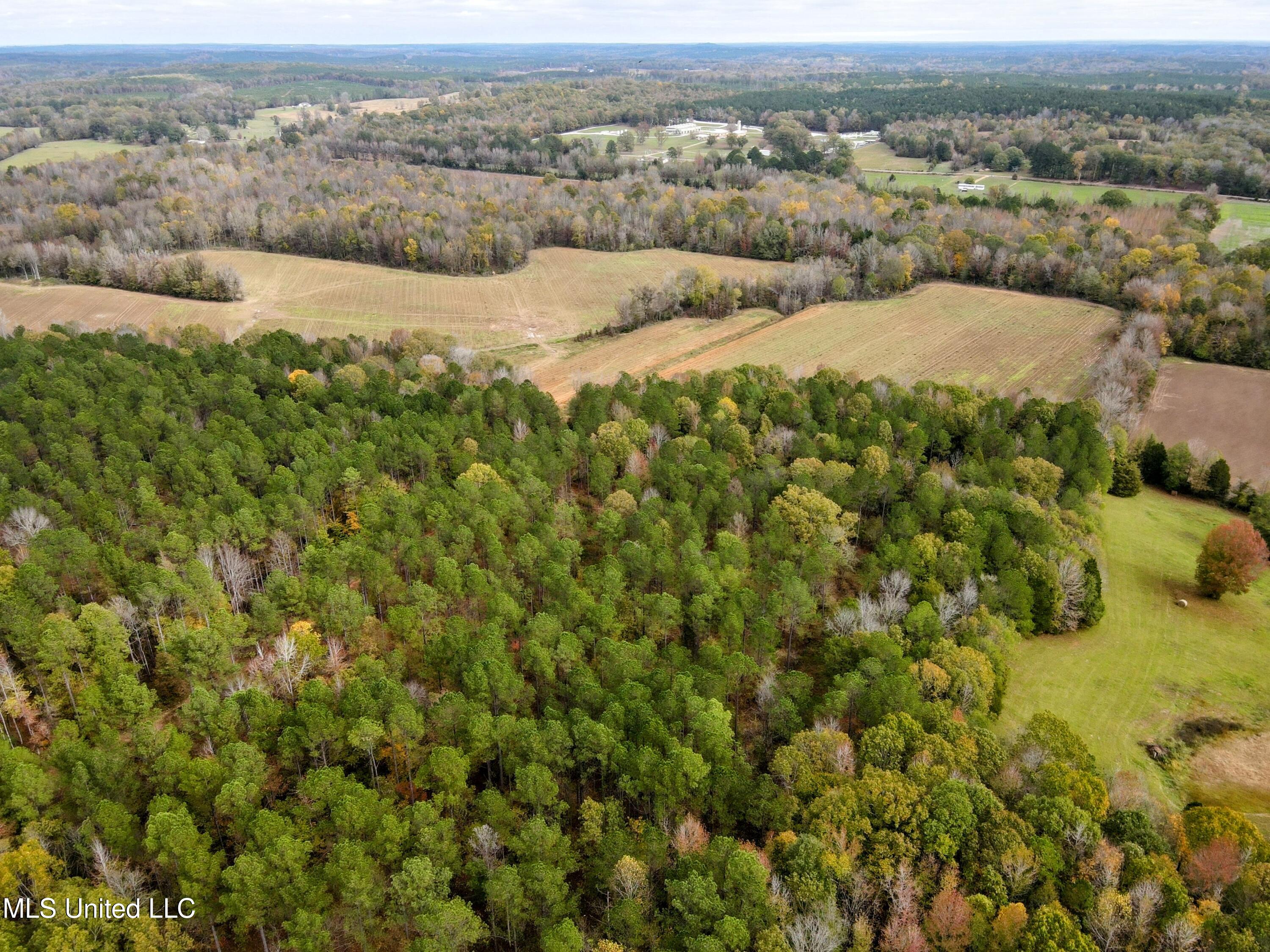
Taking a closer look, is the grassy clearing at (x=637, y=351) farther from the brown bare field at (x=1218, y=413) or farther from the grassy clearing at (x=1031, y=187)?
the grassy clearing at (x=1031, y=187)


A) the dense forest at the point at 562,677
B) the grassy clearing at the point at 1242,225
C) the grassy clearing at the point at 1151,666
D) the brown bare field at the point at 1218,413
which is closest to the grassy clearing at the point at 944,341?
the brown bare field at the point at 1218,413

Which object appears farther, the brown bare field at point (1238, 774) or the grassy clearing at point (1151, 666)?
the grassy clearing at point (1151, 666)

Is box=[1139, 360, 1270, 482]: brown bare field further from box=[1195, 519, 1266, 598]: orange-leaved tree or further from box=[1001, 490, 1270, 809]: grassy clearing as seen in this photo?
box=[1001, 490, 1270, 809]: grassy clearing

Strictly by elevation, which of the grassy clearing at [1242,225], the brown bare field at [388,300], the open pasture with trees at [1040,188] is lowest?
the brown bare field at [388,300]

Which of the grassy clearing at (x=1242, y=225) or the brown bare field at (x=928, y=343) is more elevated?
the grassy clearing at (x=1242, y=225)

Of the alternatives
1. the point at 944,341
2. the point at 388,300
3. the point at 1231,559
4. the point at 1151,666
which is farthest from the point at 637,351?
the point at 1151,666

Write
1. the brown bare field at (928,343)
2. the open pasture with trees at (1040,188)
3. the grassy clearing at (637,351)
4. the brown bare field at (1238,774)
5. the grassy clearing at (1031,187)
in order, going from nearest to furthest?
1. the brown bare field at (1238,774)
2. the brown bare field at (928,343)
3. the grassy clearing at (637,351)
4. the open pasture with trees at (1040,188)
5. the grassy clearing at (1031,187)

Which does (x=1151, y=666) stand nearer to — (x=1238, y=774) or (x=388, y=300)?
(x=1238, y=774)

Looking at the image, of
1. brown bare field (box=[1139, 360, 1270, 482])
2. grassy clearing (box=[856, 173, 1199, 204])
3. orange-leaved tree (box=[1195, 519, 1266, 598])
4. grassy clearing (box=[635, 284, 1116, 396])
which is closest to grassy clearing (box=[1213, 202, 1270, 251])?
grassy clearing (box=[856, 173, 1199, 204])
